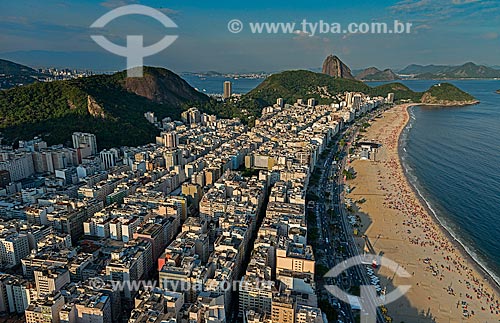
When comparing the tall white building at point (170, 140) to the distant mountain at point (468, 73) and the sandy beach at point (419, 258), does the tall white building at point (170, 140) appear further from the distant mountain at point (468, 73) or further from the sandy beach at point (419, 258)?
the distant mountain at point (468, 73)

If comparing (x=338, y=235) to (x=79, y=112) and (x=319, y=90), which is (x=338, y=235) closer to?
(x=79, y=112)

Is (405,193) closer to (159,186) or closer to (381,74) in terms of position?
(159,186)

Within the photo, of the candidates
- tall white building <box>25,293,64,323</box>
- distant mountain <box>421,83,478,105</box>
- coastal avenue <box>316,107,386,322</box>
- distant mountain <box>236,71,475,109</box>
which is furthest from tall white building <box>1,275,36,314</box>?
distant mountain <box>421,83,478,105</box>

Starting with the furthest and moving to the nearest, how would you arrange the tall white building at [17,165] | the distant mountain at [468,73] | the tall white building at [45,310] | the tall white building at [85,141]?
1. the distant mountain at [468,73]
2. the tall white building at [85,141]
3. the tall white building at [17,165]
4. the tall white building at [45,310]

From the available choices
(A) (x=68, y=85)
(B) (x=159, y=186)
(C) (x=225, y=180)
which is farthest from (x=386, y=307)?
(A) (x=68, y=85)

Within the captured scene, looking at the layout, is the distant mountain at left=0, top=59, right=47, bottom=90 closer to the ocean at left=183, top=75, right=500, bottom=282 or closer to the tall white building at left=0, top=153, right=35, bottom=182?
the tall white building at left=0, top=153, right=35, bottom=182

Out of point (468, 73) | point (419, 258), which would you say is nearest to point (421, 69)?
point (468, 73)

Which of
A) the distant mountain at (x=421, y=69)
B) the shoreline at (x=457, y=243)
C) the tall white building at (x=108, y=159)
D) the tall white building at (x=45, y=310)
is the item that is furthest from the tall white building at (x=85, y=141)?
the distant mountain at (x=421, y=69)

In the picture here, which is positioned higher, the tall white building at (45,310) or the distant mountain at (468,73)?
the distant mountain at (468,73)

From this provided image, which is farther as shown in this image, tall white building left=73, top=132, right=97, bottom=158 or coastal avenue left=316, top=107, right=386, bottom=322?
tall white building left=73, top=132, right=97, bottom=158
